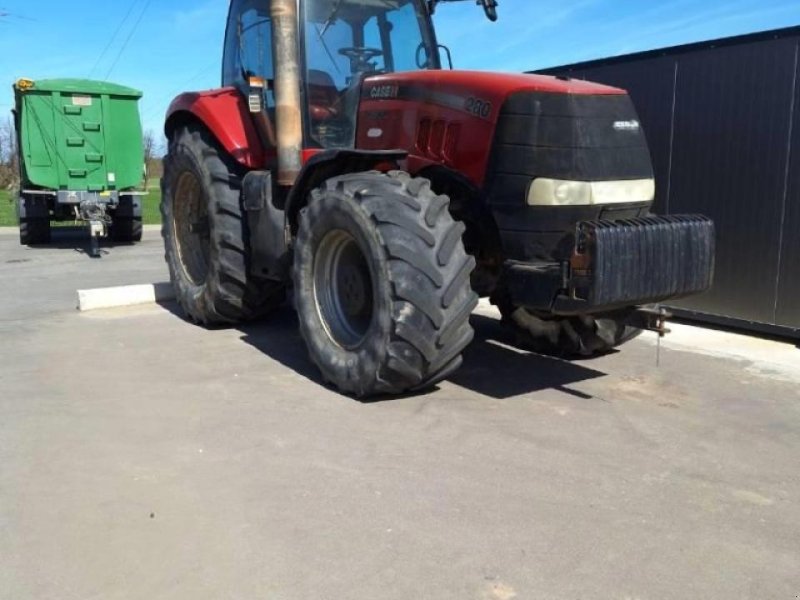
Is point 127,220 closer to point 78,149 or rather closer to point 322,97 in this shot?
point 78,149

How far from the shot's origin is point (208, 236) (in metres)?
6.91

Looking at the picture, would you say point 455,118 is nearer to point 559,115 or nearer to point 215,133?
point 559,115

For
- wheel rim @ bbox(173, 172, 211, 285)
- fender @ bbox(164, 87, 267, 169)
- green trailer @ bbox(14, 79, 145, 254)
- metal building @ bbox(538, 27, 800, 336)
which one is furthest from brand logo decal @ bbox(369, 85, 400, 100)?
green trailer @ bbox(14, 79, 145, 254)

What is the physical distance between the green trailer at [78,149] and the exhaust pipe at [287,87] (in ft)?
32.1

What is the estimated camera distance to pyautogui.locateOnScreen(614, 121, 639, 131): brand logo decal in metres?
4.66

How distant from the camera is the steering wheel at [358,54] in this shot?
589cm

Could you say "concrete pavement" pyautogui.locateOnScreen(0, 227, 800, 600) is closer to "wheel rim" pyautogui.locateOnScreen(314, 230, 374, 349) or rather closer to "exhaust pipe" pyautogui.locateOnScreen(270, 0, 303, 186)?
"wheel rim" pyautogui.locateOnScreen(314, 230, 374, 349)

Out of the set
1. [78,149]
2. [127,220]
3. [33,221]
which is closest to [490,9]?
[78,149]

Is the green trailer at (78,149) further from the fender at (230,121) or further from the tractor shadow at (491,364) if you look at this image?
the tractor shadow at (491,364)

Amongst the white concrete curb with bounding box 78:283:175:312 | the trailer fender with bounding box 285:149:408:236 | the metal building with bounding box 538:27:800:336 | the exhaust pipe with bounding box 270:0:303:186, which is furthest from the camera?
the white concrete curb with bounding box 78:283:175:312

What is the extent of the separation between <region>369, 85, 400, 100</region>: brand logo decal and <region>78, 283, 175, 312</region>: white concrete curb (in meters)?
3.87

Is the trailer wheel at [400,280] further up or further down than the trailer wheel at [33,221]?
further up

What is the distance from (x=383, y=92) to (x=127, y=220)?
1188 centimetres

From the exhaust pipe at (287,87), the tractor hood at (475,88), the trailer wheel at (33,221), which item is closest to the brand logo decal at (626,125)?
the tractor hood at (475,88)
